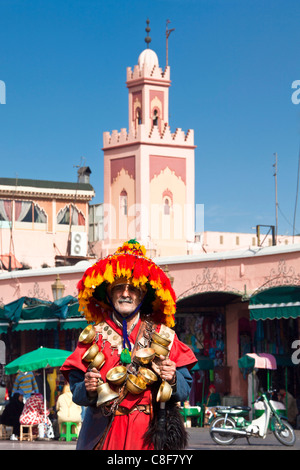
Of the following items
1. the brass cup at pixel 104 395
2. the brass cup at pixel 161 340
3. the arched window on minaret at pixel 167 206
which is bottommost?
the brass cup at pixel 104 395

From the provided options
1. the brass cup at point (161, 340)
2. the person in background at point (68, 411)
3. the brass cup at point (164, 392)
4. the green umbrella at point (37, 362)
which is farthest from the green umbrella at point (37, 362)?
the brass cup at point (164, 392)

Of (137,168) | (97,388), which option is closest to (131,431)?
(97,388)

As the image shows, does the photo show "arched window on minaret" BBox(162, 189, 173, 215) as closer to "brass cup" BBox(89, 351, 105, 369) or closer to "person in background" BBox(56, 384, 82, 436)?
"person in background" BBox(56, 384, 82, 436)

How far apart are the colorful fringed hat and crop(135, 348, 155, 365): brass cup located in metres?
0.46

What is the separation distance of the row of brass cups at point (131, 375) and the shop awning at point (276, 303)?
1570 cm

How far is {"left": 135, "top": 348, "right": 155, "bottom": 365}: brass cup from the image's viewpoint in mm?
6668

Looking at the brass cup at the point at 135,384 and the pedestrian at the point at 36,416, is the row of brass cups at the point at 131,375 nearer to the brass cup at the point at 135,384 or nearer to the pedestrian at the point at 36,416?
the brass cup at the point at 135,384

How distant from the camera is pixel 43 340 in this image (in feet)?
103

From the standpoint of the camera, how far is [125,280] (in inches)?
273

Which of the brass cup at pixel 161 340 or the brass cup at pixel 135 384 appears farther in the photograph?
the brass cup at pixel 161 340

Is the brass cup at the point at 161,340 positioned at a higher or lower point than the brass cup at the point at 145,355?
higher

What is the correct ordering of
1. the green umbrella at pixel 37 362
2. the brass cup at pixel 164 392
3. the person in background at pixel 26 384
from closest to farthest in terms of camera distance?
the brass cup at pixel 164 392
the green umbrella at pixel 37 362
the person in background at pixel 26 384

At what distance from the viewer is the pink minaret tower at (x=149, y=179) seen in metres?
49.1
